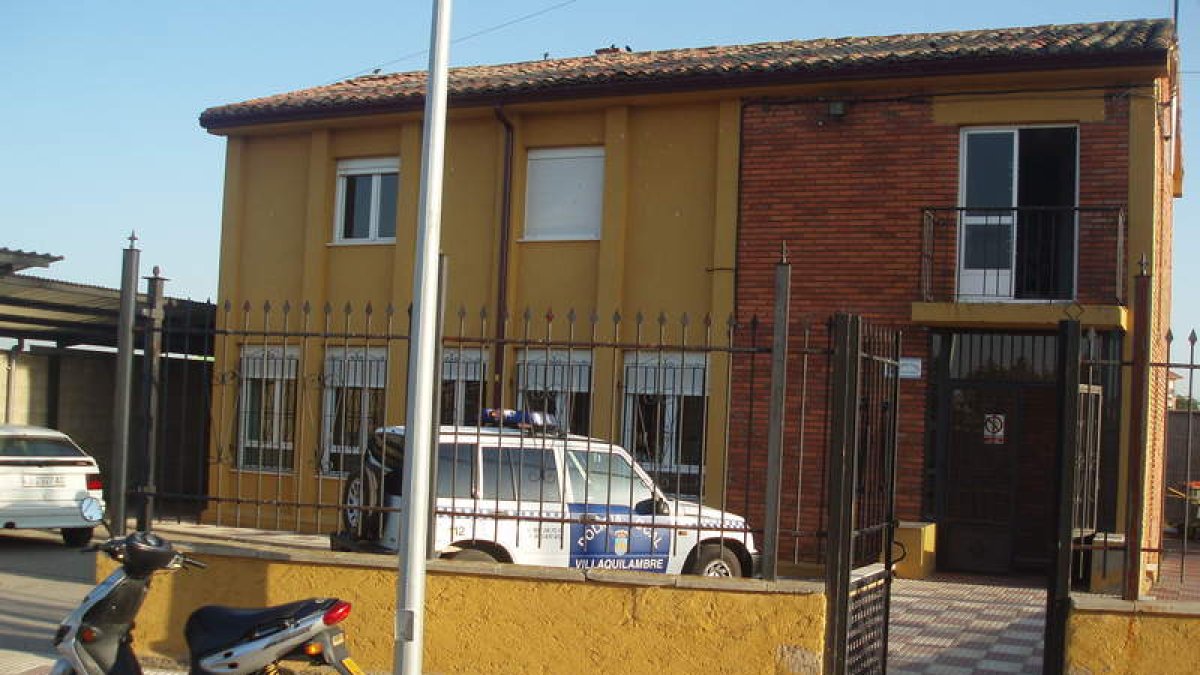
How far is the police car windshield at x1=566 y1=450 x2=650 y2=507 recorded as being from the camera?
410 inches

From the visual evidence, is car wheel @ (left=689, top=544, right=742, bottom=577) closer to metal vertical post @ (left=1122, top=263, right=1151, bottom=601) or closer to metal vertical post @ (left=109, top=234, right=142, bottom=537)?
metal vertical post @ (left=1122, top=263, right=1151, bottom=601)

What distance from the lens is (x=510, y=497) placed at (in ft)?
33.3

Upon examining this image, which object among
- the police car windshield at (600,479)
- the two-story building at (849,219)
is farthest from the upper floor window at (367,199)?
the police car windshield at (600,479)

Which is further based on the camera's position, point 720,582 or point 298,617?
point 720,582

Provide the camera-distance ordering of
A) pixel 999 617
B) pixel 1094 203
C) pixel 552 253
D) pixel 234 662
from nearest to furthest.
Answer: pixel 234 662
pixel 999 617
pixel 1094 203
pixel 552 253

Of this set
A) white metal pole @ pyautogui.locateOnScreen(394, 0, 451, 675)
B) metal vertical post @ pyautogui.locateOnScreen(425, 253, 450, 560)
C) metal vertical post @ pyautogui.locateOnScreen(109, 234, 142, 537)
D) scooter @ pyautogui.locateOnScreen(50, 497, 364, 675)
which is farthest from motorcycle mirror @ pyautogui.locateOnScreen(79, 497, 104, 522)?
metal vertical post @ pyautogui.locateOnScreen(425, 253, 450, 560)

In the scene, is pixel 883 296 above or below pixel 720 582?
above

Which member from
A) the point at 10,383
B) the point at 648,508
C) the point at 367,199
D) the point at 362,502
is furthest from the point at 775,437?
the point at 10,383

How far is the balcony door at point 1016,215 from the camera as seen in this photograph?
14320 millimetres

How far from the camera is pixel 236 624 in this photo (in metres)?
5.91

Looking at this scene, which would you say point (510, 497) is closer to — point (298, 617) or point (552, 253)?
point (298, 617)

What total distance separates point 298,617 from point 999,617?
7.54m

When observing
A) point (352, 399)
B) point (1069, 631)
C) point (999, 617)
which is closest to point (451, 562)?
point (1069, 631)

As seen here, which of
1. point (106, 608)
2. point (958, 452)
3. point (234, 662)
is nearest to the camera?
point (234, 662)
